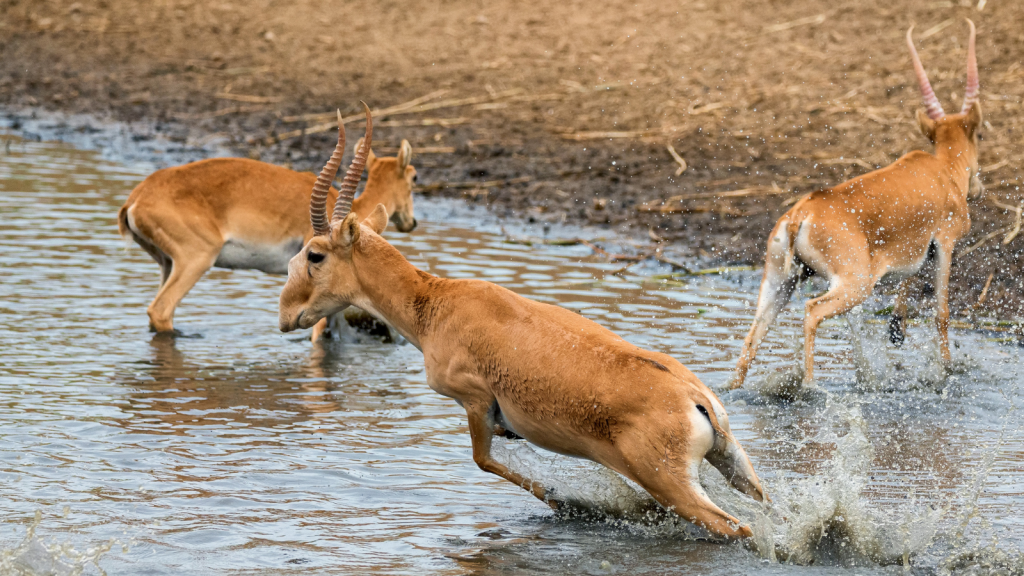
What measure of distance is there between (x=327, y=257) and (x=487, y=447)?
1.28 m

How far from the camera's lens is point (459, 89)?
1833 centimetres

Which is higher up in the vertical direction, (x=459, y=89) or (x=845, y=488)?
(x=459, y=89)

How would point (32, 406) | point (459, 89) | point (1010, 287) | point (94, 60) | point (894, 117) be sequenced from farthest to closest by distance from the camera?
point (94, 60)
point (459, 89)
point (894, 117)
point (1010, 287)
point (32, 406)

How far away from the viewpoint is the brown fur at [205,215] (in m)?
9.79

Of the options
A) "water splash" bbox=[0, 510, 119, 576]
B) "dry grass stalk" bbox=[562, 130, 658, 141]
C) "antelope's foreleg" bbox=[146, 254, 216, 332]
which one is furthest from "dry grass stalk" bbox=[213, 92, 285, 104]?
"water splash" bbox=[0, 510, 119, 576]

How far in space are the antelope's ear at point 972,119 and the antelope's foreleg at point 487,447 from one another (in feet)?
18.0

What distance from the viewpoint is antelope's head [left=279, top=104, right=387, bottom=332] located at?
659cm

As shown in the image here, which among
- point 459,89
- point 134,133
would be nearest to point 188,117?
point 134,133

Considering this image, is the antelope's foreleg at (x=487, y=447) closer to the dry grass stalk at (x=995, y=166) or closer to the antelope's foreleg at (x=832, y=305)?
the antelope's foreleg at (x=832, y=305)

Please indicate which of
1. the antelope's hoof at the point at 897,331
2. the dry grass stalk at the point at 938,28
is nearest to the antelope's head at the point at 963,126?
the antelope's hoof at the point at 897,331

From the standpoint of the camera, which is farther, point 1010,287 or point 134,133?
point 134,133

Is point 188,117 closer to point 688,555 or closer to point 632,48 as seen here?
point 632,48

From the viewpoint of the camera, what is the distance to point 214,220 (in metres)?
9.97

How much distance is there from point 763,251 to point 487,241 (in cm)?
269
